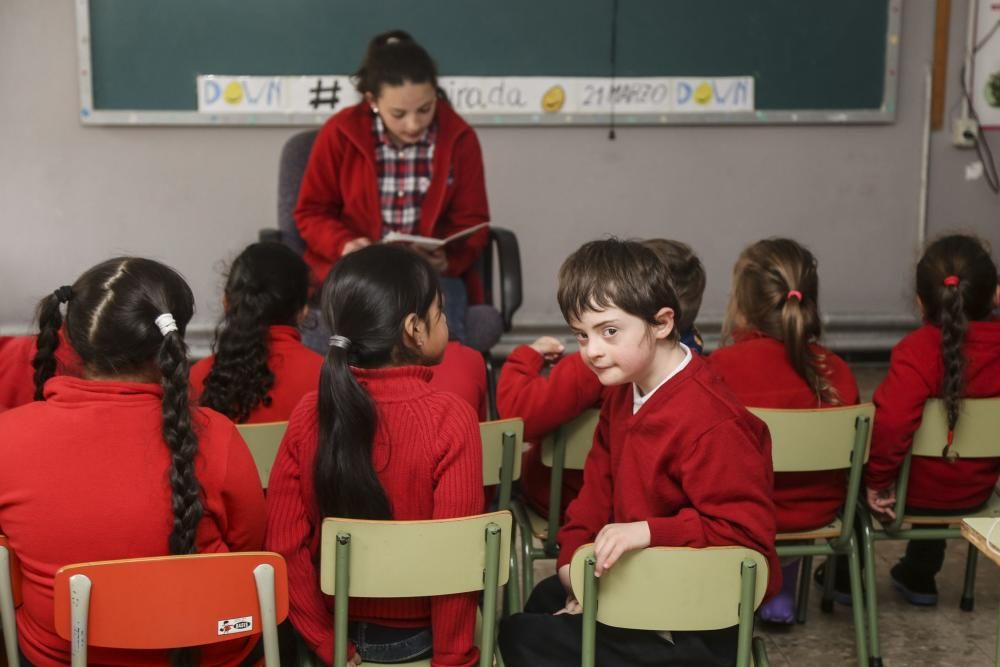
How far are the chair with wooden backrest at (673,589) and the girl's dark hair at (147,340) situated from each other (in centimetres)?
51

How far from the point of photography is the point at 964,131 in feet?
15.0

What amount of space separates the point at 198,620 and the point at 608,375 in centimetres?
64

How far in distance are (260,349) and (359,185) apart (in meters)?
1.12

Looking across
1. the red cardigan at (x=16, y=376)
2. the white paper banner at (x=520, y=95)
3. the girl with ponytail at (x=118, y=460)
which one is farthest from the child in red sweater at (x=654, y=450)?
the white paper banner at (x=520, y=95)

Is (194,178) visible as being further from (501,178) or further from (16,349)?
(16,349)

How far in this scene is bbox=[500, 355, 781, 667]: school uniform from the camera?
4.93ft

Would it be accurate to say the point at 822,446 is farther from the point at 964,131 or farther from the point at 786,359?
the point at 964,131

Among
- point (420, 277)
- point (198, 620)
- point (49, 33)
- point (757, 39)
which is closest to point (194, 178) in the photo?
point (49, 33)

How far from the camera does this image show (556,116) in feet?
14.4

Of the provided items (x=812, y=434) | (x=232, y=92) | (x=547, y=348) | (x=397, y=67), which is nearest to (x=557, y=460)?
(x=547, y=348)

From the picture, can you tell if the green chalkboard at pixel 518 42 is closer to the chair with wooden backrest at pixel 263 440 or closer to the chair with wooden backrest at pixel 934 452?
the chair with wooden backrest at pixel 934 452

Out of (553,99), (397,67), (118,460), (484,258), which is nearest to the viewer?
(118,460)

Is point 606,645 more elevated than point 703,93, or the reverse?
point 703,93

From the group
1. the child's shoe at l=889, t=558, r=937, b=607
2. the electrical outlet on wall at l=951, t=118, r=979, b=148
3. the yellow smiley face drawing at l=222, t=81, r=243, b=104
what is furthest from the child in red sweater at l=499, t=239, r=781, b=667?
the electrical outlet on wall at l=951, t=118, r=979, b=148
